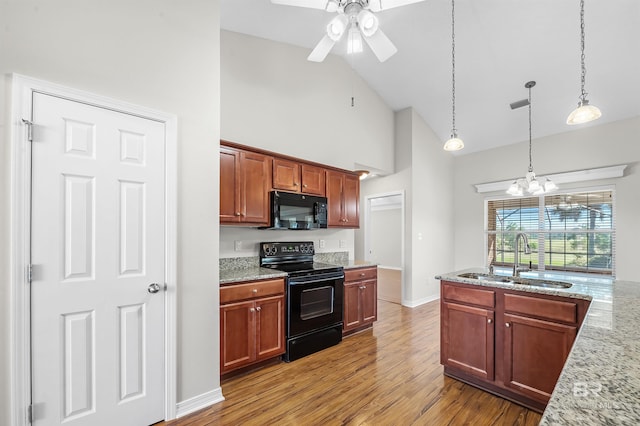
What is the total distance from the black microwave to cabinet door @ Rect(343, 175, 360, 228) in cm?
46

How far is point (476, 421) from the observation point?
2.06 metres

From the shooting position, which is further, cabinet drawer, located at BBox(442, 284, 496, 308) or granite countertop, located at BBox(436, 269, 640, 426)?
cabinet drawer, located at BBox(442, 284, 496, 308)

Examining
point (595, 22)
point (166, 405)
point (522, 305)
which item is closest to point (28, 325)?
point (166, 405)

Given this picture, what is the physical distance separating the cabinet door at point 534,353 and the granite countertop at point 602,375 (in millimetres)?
588

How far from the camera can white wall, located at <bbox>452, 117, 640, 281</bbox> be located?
4273mm

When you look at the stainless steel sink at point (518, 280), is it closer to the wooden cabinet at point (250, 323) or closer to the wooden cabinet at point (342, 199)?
the wooden cabinet at point (342, 199)

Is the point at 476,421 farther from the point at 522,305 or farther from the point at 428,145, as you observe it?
the point at 428,145

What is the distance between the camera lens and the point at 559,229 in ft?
16.6

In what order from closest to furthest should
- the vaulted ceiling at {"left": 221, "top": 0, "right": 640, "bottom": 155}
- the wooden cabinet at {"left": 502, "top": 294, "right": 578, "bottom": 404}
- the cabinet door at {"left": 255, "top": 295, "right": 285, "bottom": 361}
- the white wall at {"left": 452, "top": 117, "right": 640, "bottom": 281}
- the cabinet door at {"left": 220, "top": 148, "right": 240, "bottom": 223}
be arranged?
the wooden cabinet at {"left": 502, "top": 294, "right": 578, "bottom": 404} < the cabinet door at {"left": 255, "top": 295, "right": 285, "bottom": 361} < the cabinet door at {"left": 220, "top": 148, "right": 240, "bottom": 223} < the vaulted ceiling at {"left": 221, "top": 0, "right": 640, "bottom": 155} < the white wall at {"left": 452, "top": 117, "right": 640, "bottom": 281}

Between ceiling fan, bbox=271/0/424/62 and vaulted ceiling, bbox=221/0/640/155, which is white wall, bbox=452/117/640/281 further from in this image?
ceiling fan, bbox=271/0/424/62

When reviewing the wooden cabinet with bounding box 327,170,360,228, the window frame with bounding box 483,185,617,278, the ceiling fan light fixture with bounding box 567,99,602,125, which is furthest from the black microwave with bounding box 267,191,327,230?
the window frame with bounding box 483,185,617,278

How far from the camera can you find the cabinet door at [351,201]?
413 centimetres

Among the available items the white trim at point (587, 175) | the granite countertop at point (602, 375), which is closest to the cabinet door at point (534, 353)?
the granite countertop at point (602, 375)

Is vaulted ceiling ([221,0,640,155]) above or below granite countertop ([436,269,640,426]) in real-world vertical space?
above
